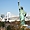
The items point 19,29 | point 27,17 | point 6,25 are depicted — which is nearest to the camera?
point 19,29

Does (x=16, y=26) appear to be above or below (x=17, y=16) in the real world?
below

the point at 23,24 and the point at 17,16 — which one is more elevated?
the point at 17,16

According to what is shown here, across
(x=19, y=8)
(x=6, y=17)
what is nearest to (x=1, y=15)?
(x=6, y=17)

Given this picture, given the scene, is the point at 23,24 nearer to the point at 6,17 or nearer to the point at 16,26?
the point at 16,26

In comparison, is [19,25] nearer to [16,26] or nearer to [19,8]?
[16,26]

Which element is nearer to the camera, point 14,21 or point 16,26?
point 16,26

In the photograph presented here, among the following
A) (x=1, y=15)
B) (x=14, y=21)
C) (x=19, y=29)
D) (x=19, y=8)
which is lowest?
(x=19, y=29)

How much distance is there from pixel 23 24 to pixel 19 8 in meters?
0.35

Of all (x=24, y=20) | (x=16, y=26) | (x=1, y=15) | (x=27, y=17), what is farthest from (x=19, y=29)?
(x=1, y=15)

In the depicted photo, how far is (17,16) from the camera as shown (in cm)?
217

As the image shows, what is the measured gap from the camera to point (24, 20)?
2049 mm

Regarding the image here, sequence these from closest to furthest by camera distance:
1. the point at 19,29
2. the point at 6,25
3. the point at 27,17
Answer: the point at 19,29
the point at 6,25
the point at 27,17

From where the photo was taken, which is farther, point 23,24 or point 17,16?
point 17,16

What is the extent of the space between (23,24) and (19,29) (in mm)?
168
